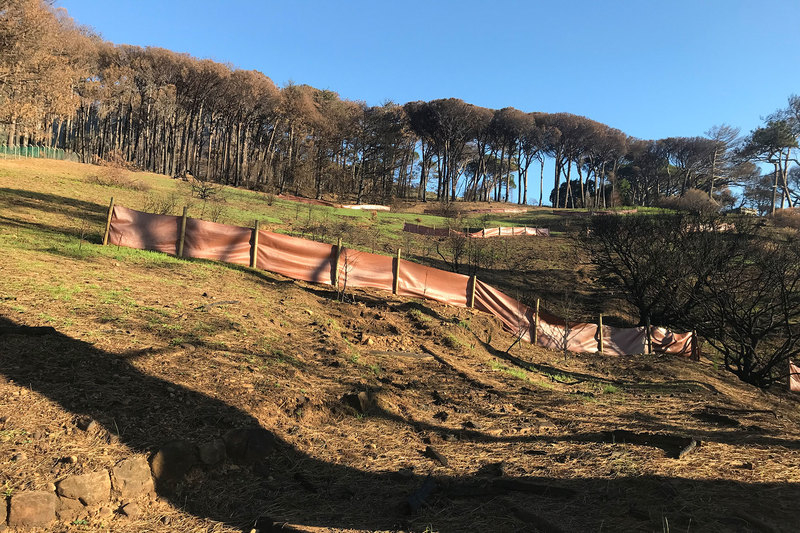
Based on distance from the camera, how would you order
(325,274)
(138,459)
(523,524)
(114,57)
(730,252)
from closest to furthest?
1. (523,524)
2. (138,459)
3. (325,274)
4. (730,252)
5. (114,57)

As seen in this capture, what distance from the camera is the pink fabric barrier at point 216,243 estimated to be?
1096 cm

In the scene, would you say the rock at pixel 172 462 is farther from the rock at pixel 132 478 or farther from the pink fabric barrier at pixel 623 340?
the pink fabric barrier at pixel 623 340

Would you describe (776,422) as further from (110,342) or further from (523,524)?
(110,342)

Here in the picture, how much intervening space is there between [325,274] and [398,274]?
2.10 metres

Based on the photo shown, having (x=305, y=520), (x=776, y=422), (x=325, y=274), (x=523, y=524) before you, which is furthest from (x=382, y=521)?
(x=325, y=274)

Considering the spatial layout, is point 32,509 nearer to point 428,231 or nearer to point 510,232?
point 428,231

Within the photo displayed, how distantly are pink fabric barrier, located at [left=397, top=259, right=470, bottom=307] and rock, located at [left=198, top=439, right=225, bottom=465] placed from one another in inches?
343

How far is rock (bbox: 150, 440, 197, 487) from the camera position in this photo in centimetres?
294

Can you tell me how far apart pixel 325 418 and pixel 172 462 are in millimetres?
1645

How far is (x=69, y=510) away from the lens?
255cm

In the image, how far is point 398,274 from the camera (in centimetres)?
1188

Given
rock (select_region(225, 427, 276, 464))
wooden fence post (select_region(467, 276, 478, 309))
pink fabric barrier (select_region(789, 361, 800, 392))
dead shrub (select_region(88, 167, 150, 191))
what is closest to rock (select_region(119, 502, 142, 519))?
rock (select_region(225, 427, 276, 464))

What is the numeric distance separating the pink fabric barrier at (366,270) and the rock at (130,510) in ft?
28.3

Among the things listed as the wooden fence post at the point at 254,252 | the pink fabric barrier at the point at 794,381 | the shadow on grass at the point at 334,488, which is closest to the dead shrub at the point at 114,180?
the wooden fence post at the point at 254,252
